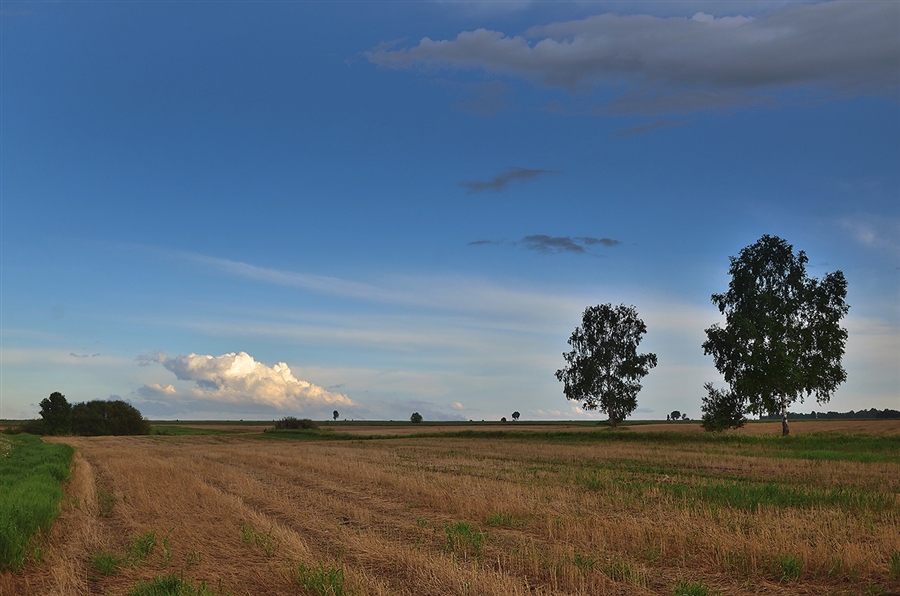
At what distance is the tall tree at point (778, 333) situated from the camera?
55.0 meters

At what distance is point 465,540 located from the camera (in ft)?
42.5

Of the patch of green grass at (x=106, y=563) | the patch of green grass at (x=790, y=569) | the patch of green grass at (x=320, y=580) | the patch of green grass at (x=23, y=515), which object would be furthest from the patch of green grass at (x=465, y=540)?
the patch of green grass at (x=23, y=515)

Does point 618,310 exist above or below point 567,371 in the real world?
above

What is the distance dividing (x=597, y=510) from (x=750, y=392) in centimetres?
4402

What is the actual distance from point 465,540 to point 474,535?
577 millimetres

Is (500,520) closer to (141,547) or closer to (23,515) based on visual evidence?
(141,547)

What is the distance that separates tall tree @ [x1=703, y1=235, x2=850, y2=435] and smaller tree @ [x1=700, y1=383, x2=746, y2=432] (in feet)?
3.10

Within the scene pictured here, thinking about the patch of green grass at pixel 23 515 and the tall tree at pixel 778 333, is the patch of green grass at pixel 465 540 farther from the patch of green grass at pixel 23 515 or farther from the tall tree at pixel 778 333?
the tall tree at pixel 778 333

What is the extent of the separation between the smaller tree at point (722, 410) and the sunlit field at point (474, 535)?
33.8m

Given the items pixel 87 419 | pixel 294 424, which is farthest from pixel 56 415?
pixel 294 424

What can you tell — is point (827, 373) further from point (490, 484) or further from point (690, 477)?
point (490, 484)

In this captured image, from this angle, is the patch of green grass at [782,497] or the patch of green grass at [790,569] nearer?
the patch of green grass at [790,569]

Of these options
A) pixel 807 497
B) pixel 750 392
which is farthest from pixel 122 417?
pixel 807 497

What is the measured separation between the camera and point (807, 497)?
18.5m
